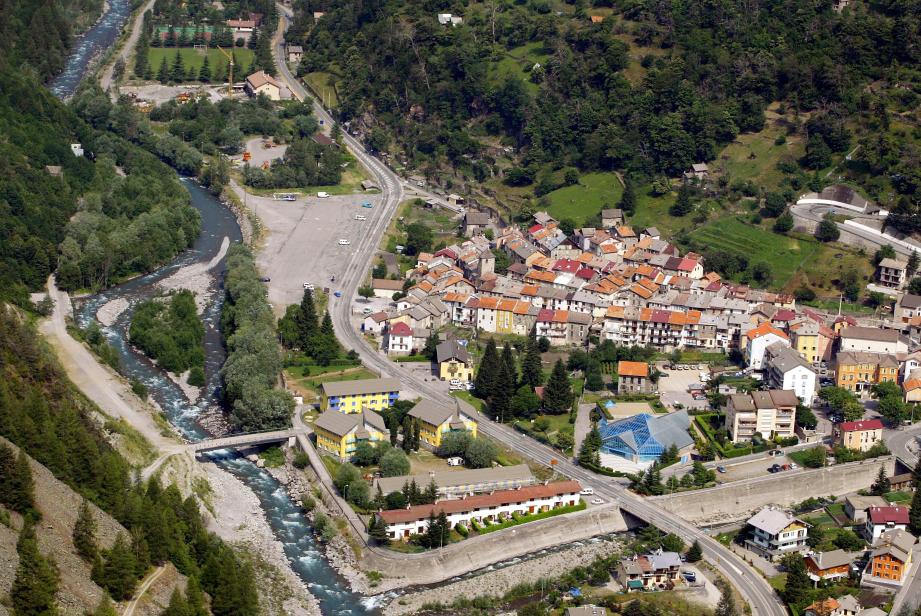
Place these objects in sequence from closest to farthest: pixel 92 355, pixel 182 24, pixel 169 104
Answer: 1. pixel 92 355
2. pixel 169 104
3. pixel 182 24

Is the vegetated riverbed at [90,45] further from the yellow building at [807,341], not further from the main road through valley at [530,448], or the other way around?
the yellow building at [807,341]

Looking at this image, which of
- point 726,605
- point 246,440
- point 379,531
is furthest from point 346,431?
point 726,605

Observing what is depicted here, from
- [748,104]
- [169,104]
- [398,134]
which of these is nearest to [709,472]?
[748,104]

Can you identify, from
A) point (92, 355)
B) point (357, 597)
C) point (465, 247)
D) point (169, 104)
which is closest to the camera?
point (357, 597)

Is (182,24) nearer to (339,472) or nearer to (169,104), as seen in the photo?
(169,104)

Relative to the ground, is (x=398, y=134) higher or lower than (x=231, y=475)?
higher

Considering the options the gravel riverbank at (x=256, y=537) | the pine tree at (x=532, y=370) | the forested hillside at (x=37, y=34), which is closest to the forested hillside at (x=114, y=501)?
the gravel riverbank at (x=256, y=537)
